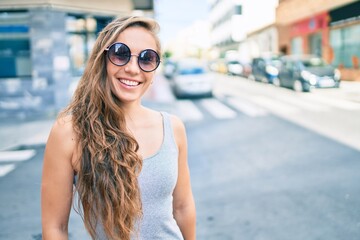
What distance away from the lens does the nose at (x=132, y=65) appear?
1.56m

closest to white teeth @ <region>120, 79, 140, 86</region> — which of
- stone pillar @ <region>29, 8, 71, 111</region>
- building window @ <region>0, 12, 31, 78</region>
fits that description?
stone pillar @ <region>29, 8, 71, 111</region>

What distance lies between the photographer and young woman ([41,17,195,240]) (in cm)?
140

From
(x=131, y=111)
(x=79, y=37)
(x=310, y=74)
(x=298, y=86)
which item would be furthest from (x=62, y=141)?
(x=298, y=86)

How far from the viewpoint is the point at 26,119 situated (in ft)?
40.8

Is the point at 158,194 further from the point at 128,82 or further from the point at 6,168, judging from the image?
the point at 6,168

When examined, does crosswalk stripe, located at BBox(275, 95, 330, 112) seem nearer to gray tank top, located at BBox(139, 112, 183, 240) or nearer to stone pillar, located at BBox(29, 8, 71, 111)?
stone pillar, located at BBox(29, 8, 71, 111)

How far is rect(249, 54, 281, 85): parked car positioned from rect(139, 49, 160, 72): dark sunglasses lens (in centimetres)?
2137

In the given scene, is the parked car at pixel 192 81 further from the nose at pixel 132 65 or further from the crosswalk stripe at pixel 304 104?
the nose at pixel 132 65

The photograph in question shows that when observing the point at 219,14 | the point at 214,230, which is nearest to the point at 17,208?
the point at 214,230

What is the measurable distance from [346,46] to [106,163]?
24.5 m

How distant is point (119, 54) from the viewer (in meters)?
1.53

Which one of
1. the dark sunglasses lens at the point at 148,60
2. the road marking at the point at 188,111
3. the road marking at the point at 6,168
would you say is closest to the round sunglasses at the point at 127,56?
the dark sunglasses lens at the point at 148,60

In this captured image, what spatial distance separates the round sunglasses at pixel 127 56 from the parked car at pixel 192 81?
15413mm

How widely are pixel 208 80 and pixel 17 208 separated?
510 inches
